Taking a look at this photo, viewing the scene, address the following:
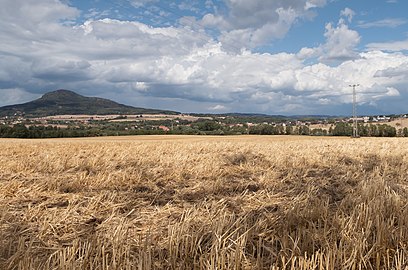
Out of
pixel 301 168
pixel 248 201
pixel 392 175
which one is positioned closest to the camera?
pixel 248 201

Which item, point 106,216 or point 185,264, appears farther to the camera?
point 106,216

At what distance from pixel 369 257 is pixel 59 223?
379 centimetres

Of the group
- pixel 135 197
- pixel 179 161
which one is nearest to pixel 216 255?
pixel 135 197

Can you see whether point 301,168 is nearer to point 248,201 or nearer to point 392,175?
point 392,175

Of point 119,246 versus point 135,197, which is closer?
point 119,246

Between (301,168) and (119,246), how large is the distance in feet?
27.2

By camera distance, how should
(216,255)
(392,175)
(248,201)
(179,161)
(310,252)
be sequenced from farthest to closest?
(179,161) → (392,175) → (248,201) → (310,252) → (216,255)

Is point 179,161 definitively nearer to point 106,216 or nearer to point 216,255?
point 106,216

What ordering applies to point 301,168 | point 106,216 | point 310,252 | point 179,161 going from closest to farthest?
1. point 310,252
2. point 106,216
3. point 301,168
4. point 179,161

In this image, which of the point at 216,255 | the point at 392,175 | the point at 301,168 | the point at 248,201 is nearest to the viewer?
the point at 216,255

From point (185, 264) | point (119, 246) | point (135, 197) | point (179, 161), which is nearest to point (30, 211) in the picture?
point (135, 197)

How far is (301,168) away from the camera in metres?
11.1

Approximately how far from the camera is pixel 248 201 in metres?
6.60

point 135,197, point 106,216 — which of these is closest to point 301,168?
point 135,197
